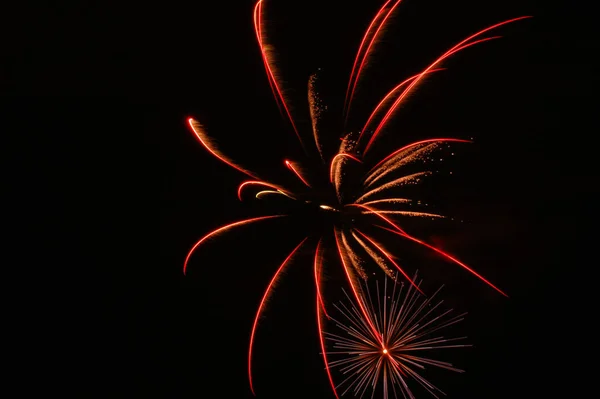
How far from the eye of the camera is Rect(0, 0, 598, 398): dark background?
467 centimetres

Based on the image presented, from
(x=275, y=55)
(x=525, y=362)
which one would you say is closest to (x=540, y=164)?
(x=525, y=362)

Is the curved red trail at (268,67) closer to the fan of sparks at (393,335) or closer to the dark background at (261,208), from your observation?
the dark background at (261,208)

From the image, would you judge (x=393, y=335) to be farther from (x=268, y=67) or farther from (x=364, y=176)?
(x=268, y=67)

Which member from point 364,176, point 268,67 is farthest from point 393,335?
point 268,67

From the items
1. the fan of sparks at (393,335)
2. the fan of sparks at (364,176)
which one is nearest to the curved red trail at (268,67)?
the fan of sparks at (364,176)

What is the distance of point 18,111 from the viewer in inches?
227

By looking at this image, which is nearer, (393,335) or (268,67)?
(393,335)

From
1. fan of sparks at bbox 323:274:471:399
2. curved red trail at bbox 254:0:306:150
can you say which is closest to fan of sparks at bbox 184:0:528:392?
curved red trail at bbox 254:0:306:150

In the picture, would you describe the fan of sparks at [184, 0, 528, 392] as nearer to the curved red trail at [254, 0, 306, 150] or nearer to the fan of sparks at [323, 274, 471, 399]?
the curved red trail at [254, 0, 306, 150]

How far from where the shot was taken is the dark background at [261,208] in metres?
4.67

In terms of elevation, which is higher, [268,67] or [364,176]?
[268,67]

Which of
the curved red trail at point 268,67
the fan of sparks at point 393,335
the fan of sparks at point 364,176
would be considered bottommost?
the fan of sparks at point 393,335

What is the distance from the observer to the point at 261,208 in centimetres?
532

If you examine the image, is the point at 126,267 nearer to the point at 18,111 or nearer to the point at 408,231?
the point at 18,111
